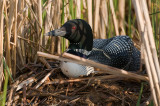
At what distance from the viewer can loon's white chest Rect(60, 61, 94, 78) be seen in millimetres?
3047

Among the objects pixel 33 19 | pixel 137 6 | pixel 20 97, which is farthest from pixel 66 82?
pixel 137 6

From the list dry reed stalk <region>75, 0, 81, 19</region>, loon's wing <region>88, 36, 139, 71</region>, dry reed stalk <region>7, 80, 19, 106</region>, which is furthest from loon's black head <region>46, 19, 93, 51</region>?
dry reed stalk <region>7, 80, 19, 106</region>

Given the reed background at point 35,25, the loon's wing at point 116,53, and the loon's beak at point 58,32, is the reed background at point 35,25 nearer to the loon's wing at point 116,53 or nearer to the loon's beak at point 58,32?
the loon's wing at point 116,53

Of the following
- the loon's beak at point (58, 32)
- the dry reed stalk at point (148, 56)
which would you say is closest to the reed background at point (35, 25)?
the loon's beak at point (58, 32)

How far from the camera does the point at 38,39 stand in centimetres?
344

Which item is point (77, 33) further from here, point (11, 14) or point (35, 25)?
point (11, 14)

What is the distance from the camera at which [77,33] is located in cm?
322

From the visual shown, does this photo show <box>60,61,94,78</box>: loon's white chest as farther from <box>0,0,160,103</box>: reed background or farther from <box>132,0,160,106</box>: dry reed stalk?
<box>132,0,160,106</box>: dry reed stalk

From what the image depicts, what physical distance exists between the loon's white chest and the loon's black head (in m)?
0.27

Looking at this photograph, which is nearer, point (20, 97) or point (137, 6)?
point (137, 6)

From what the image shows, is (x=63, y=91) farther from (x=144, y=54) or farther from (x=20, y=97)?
(x=144, y=54)

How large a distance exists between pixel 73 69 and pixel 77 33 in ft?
1.36

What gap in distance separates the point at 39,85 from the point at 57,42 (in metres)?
0.91

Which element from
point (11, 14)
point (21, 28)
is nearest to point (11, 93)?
point (11, 14)
